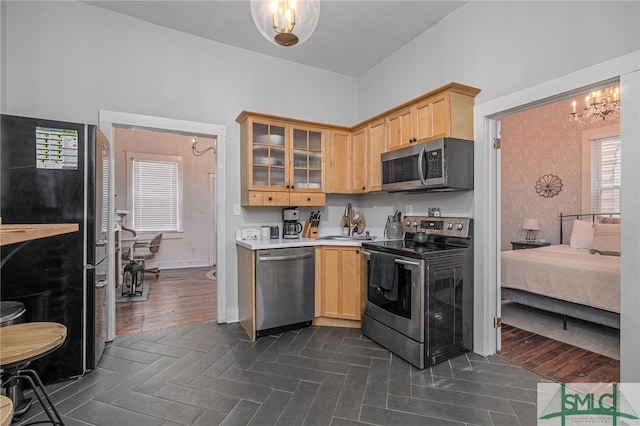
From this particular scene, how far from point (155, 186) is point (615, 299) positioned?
23.6 feet

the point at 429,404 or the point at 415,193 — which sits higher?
the point at 415,193

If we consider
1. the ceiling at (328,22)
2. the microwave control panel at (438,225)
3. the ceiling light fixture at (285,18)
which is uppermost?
the ceiling at (328,22)

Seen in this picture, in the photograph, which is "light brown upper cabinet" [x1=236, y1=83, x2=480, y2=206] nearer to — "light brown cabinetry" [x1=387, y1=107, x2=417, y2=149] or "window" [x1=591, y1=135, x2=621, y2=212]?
"light brown cabinetry" [x1=387, y1=107, x2=417, y2=149]

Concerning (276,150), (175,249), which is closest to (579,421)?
(276,150)

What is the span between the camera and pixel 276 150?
3.47 metres

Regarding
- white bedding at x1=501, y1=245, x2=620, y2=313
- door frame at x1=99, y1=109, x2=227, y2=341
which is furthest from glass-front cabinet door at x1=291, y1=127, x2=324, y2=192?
white bedding at x1=501, y1=245, x2=620, y2=313

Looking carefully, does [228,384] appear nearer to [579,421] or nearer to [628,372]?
[579,421]

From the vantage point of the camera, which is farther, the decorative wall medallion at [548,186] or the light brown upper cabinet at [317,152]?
the decorative wall medallion at [548,186]

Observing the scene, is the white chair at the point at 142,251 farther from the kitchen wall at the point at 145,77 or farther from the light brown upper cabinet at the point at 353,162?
the light brown upper cabinet at the point at 353,162

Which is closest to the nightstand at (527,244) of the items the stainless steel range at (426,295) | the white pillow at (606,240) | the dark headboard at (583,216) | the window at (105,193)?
the dark headboard at (583,216)

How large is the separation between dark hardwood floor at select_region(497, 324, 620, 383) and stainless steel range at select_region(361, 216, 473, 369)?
435 mm

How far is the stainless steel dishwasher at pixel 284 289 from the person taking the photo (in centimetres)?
295

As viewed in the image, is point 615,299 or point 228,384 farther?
point 615,299

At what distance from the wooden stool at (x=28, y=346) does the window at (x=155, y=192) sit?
Answer: 5.16 meters
